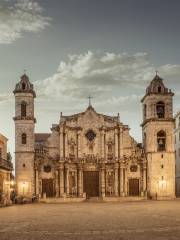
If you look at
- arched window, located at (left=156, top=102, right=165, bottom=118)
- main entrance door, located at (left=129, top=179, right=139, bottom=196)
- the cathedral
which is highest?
arched window, located at (left=156, top=102, right=165, bottom=118)

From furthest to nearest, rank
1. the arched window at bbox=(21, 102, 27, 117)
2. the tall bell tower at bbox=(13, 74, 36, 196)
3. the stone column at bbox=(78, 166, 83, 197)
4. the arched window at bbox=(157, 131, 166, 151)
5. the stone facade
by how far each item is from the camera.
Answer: the arched window at bbox=(157, 131, 166, 151)
the arched window at bbox=(21, 102, 27, 117)
the stone column at bbox=(78, 166, 83, 197)
the tall bell tower at bbox=(13, 74, 36, 196)
the stone facade

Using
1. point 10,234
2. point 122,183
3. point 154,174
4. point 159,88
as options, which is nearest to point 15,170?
point 122,183

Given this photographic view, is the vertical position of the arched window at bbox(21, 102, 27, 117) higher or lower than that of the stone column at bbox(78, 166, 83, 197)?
higher

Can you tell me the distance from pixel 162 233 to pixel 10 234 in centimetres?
684

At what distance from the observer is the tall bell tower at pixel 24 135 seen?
A: 2108 inches

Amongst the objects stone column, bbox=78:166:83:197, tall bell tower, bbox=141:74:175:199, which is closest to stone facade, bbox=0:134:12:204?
stone column, bbox=78:166:83:197

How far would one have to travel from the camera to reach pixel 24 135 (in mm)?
54781

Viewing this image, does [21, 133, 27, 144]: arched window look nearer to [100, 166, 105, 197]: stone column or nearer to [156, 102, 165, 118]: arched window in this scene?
[100, 166, 105, 197]: stone column

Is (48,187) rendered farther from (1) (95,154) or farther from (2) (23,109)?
(2) (23,109)

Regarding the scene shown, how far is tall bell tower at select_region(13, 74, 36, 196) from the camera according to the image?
53.5 metres

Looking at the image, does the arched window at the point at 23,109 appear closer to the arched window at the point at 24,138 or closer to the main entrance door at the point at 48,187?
the arched window at the point at 24,138

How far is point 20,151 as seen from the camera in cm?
5397

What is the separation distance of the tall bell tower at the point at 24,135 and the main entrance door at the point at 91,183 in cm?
694

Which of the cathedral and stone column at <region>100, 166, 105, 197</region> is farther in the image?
stone column at <region>100, 166, 105, 197</region>
